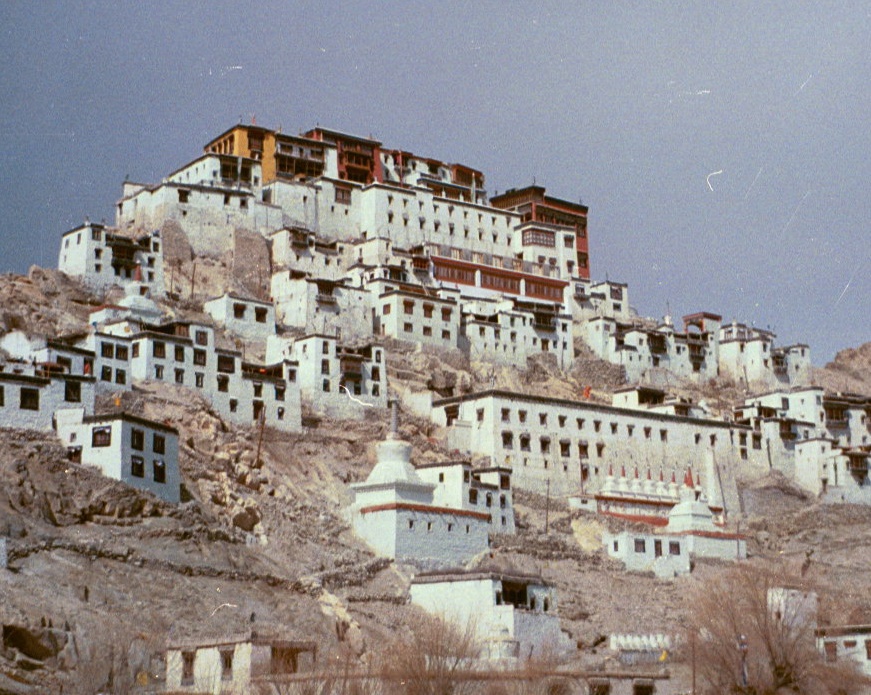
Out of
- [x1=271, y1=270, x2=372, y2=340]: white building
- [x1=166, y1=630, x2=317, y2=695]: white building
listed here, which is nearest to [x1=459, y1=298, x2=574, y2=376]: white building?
[x1=271, y1=270, x2=372, y2=340]: white building

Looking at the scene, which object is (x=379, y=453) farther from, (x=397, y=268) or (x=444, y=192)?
(x=444, y=192)

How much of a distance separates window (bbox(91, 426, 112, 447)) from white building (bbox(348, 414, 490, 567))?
1303 centimetres

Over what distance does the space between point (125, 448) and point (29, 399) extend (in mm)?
5047

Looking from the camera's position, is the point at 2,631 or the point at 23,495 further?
the point at 23,495

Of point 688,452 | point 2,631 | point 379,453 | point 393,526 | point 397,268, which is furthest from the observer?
point 397,268

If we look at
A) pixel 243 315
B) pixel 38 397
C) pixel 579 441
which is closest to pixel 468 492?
pixel 579 441

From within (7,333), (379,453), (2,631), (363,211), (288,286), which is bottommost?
(2,631)

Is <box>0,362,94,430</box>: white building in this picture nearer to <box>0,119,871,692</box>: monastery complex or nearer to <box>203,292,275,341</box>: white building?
<box>0,119,871,692</box>: monastery complex

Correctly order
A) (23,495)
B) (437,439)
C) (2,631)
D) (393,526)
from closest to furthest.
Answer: (2,631), (23,495), (393,526), (437,439)

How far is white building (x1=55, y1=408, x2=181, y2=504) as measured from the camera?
2253 inches

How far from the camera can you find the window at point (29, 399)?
59125mm

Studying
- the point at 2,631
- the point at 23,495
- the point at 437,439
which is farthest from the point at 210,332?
the point at 2,631

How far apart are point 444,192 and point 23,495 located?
67866mm

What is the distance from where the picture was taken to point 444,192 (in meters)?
117
